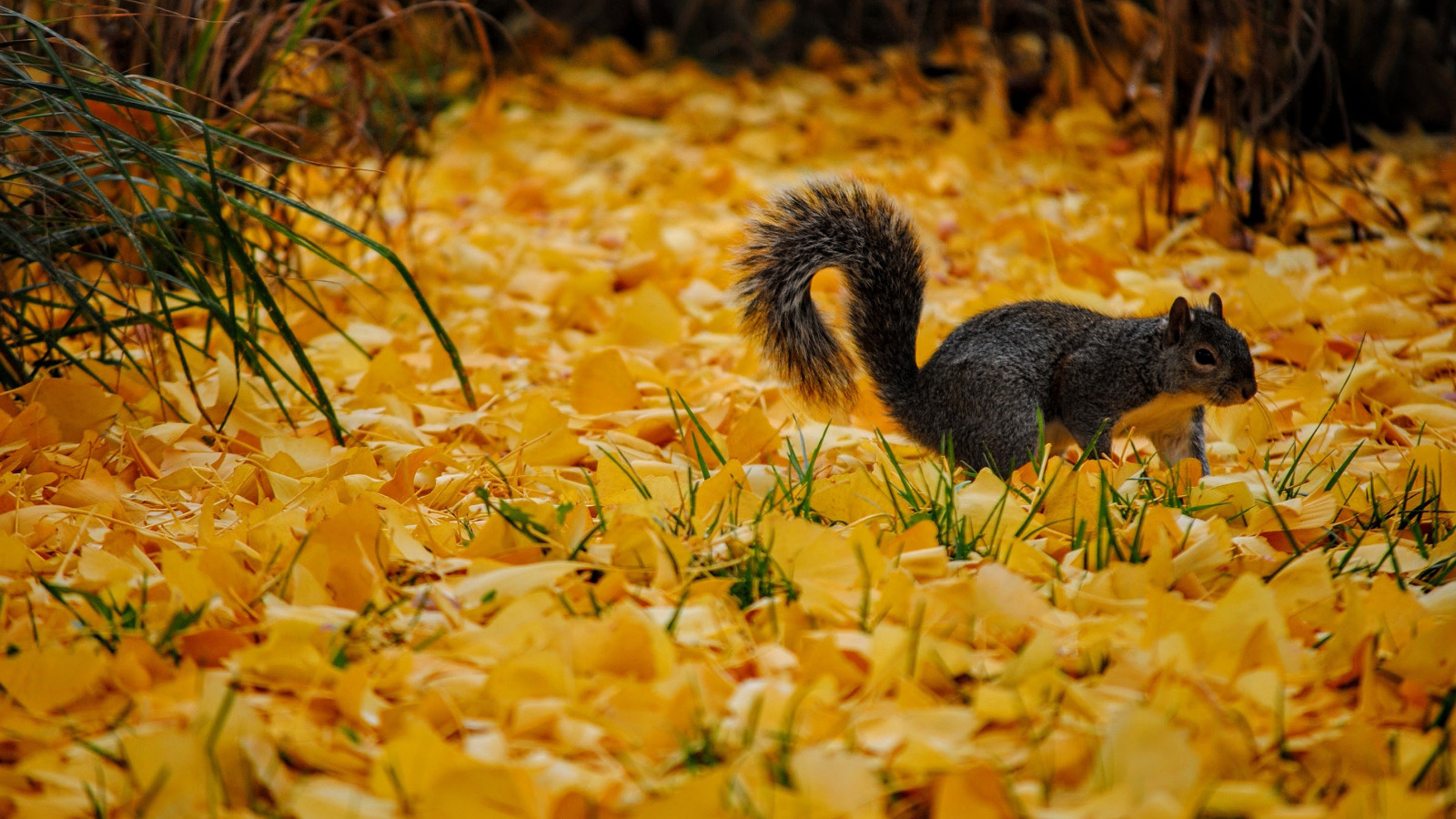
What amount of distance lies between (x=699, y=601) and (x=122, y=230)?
1038 mm

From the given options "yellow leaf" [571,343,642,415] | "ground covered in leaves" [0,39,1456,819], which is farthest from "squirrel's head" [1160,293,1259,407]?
"yellow leaf" [571,343,642,415]

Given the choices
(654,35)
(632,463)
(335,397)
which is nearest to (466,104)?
(654,35)

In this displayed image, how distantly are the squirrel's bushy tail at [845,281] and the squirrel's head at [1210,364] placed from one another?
0.50 m

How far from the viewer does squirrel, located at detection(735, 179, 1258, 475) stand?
2219mm

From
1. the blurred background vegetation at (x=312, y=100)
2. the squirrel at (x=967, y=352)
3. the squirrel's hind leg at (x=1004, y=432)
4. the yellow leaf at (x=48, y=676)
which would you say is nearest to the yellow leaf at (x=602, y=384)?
the squirrel at (x=967, y=352)

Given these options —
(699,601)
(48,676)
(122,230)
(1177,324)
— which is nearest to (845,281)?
(1177,324)

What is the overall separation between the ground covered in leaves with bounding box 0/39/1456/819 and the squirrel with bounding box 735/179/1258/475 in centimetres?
13

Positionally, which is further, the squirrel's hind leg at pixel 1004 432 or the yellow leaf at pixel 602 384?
the yellow leaf at pixel 602 384

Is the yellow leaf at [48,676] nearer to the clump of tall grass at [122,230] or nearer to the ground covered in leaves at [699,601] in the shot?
the ground covered in leaves at [699,601]

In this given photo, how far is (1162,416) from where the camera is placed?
2.33 m

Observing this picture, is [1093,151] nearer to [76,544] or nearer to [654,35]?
[654,35]

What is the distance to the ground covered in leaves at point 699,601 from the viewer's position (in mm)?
1086

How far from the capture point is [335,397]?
2525 millimetres

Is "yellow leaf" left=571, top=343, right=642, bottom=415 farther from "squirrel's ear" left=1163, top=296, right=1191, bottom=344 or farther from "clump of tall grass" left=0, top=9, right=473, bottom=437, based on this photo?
"squirrel's ear" left=1163, top=296, right=1191, bottom=344
